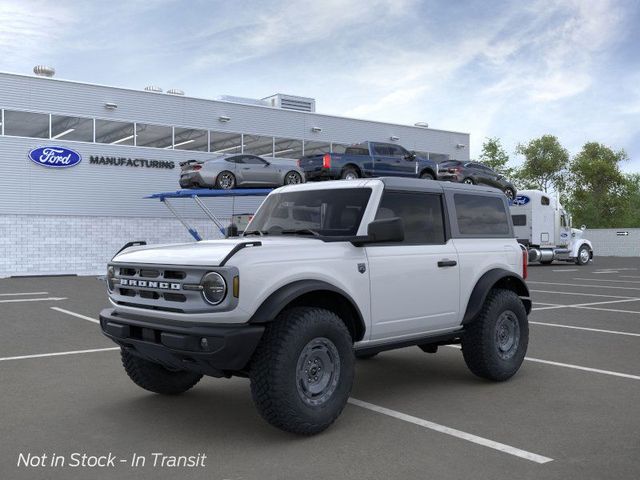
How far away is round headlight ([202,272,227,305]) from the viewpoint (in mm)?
4566

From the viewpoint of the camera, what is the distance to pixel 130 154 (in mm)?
28859

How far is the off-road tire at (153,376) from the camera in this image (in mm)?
5876

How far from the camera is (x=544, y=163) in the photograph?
7138 centimetres

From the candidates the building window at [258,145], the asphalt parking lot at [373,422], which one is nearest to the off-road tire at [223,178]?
the building window at [258,145]

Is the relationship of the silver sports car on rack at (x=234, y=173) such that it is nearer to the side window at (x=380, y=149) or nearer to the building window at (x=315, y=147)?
the side window at (x=380, y=149)

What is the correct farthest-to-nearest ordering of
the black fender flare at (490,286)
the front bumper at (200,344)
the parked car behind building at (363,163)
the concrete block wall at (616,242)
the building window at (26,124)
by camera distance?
the concrete block wall at (616,242)
the building window at (26,124)
the parked car behind building at (363,163)
the black fender flare at (490,286)
the front bumper at (200,344)

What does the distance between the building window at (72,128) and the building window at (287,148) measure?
921 cm

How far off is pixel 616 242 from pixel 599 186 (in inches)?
962

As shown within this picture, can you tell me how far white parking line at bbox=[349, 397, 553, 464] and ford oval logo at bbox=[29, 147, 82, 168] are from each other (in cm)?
2433

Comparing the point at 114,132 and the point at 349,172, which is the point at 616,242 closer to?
the point at 349,172

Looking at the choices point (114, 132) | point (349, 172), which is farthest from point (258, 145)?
point (349, 172)

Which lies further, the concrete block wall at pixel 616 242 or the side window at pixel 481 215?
the concrete block wall at pixel 616 242

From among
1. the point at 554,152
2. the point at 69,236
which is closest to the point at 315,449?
the point at 69,236

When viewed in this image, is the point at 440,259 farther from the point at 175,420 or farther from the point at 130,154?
the point at 130,154
